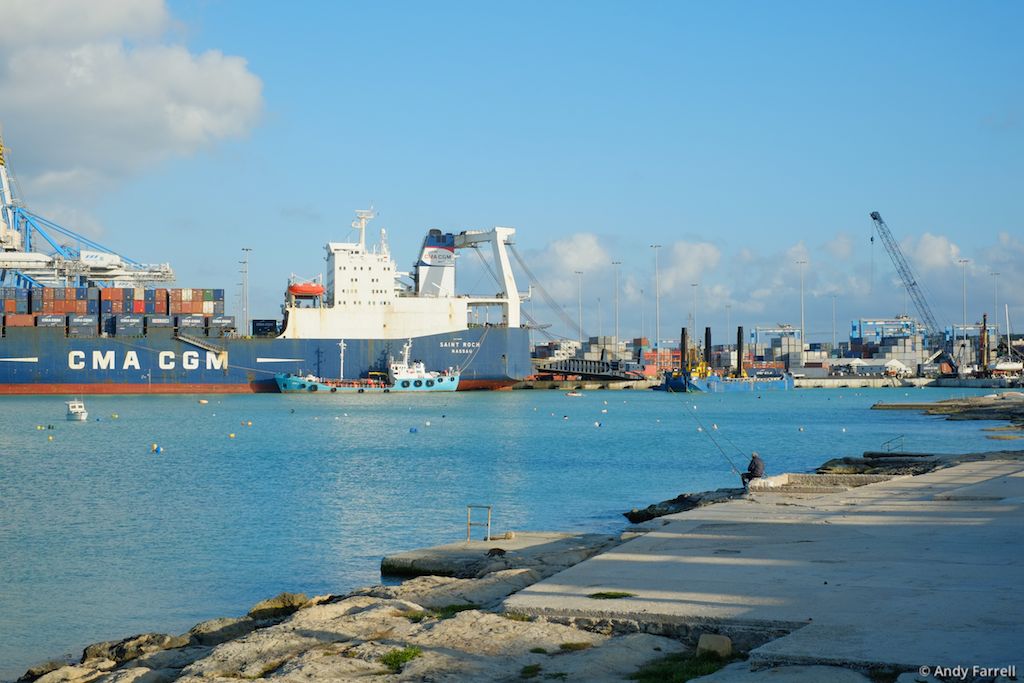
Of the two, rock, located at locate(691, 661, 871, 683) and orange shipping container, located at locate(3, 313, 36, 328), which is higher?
orange shipping container, located at locate(3, 313, 36, 328)

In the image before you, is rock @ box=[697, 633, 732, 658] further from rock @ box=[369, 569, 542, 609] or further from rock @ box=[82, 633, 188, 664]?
rock @ box=[82, 633, 188, 664]

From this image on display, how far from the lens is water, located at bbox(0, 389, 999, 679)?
15.6 m

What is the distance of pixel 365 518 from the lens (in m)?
22.5

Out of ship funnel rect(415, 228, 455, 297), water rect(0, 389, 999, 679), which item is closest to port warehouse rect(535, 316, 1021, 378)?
ship funnel rect(415, 228, 455, 297)

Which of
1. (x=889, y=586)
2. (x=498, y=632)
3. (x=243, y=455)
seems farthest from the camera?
(x=243, y=455)

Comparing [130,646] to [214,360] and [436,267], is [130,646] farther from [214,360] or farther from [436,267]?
[436,267]

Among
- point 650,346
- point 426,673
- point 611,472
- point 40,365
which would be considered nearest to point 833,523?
point 426,673

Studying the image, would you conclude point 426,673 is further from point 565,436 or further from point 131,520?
point 565,436

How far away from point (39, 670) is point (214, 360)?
71009 mm

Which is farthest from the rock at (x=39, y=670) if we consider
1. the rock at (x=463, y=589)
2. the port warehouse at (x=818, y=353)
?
the port warehouse at (x=818, y=353)

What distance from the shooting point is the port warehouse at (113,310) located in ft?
250

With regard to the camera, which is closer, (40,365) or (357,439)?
(357,439)

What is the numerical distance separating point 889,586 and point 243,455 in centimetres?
3098

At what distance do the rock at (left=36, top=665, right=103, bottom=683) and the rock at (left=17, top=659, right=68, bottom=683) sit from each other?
59 centimetres
